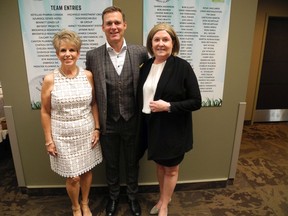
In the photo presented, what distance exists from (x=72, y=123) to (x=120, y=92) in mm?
384

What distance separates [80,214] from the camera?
1940mm

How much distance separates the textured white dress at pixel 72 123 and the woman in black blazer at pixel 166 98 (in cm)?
38

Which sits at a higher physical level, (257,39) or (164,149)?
(257,39)

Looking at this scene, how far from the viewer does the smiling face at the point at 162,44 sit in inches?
59.9

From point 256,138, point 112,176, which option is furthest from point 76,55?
point 256,138

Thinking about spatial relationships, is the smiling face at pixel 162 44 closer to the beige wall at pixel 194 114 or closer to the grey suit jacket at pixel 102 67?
the grey suit jacket at pixel 102 67

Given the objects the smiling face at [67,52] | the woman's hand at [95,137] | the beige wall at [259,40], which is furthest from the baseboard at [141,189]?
the beige wall at [259,40]

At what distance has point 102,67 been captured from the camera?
1639 millimetres

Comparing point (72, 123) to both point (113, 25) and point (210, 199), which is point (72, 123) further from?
point (210, 199)

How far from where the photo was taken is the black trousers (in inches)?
69.9

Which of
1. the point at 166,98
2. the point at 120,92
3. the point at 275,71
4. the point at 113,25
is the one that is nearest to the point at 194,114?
the point at 166,98

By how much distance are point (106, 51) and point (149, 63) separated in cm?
31

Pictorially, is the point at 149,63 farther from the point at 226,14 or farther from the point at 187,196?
the point at 187,196

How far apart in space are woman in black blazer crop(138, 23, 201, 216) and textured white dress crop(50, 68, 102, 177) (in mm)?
377
